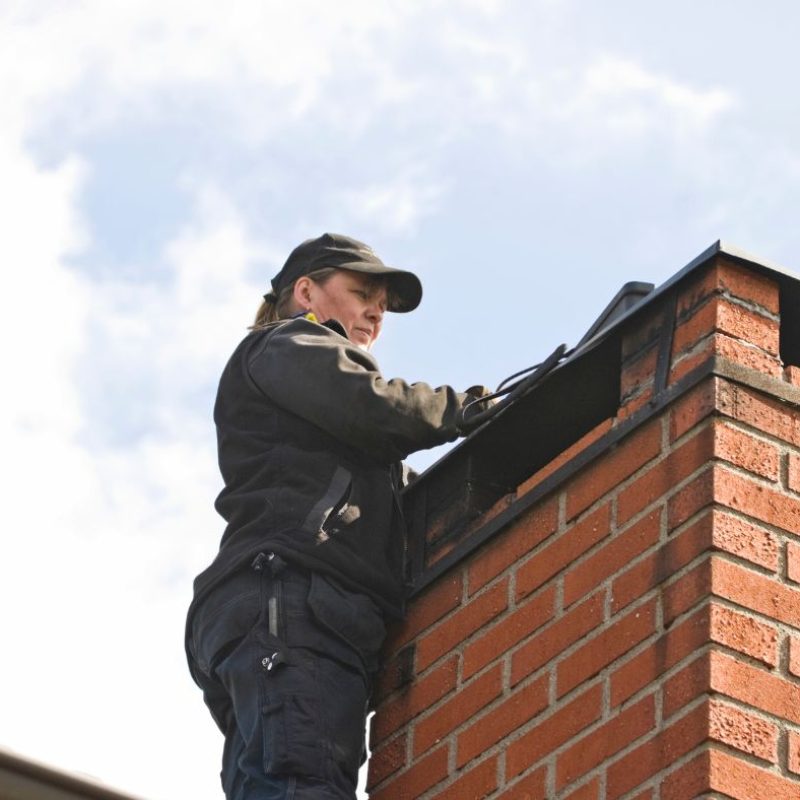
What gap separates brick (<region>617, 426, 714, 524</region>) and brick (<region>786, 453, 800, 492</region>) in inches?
8.2

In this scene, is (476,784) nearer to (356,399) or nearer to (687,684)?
(687,684)

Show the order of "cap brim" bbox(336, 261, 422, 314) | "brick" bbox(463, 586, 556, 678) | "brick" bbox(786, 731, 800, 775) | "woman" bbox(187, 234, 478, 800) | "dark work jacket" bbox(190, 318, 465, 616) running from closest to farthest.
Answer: "brick" bbox(786, 731, 800, 775) < "brick" bbox(463, 586, 556, 678) < "woman" bbox(187, 234, 478, 800) < "dark work jacket" bbox(190, 318, 465, 616) < "cap brim" bbox(336, 261, 422, 314)

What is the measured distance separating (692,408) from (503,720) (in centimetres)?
83

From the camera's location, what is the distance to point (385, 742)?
5.33 m

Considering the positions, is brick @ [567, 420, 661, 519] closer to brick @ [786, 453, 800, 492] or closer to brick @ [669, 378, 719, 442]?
brick @ [669, 378, 719, 442]

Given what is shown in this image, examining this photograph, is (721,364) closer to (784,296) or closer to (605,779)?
(784,296)

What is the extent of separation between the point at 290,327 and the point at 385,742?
1104mm

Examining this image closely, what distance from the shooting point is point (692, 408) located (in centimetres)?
472

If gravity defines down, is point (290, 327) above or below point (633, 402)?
above

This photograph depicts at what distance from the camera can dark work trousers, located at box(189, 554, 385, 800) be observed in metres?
4.94

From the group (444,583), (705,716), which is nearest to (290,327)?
(444,583)

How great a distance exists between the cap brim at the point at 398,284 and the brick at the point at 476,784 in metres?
1.62

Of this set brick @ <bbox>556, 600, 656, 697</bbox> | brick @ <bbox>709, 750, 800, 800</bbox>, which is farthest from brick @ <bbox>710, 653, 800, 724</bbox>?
brick @ <bbox>556, 600, 656, 697</bbox>

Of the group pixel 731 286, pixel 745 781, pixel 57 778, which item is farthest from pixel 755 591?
pixel 57 778
